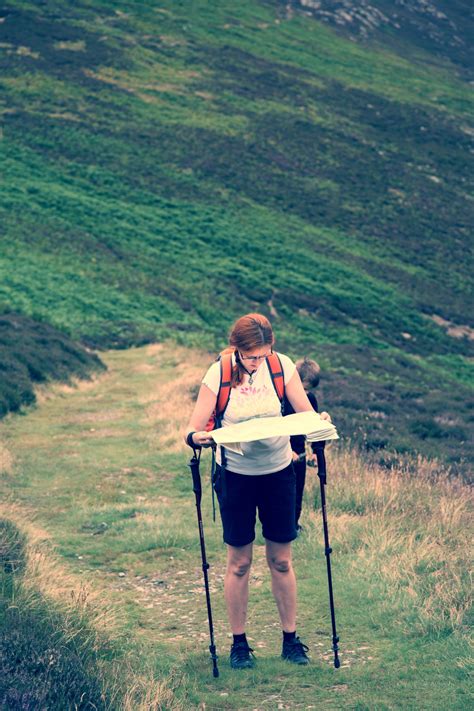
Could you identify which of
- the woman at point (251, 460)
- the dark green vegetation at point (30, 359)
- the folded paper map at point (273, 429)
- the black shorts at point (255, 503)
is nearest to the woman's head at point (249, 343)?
the woman at point (251, 460)

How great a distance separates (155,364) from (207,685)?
17918 millimetres

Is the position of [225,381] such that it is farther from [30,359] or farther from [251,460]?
[30,359]

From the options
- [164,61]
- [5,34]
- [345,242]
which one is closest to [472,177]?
[345,242]

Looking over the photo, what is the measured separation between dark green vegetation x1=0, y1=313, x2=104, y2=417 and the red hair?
10.5m

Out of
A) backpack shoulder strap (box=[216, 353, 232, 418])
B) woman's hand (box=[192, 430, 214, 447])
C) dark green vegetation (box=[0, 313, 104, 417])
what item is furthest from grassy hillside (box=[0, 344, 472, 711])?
dark green vegetation (box=[0, 313, 104, 417])

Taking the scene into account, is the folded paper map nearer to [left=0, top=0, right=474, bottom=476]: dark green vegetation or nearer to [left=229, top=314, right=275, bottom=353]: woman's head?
[left=229, top=314, right=275, bottom=353]: woman's head

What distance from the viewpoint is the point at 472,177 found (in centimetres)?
6075

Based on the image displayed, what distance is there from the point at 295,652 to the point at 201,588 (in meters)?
1.98

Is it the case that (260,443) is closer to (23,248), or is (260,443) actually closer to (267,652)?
(267,652)

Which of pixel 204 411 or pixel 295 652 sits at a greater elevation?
pixel 204 411

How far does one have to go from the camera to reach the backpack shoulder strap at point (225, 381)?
5.19 m

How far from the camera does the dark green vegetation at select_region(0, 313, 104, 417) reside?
16406 mm

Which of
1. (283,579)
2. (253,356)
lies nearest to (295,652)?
(283,579)

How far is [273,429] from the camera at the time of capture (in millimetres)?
5000
